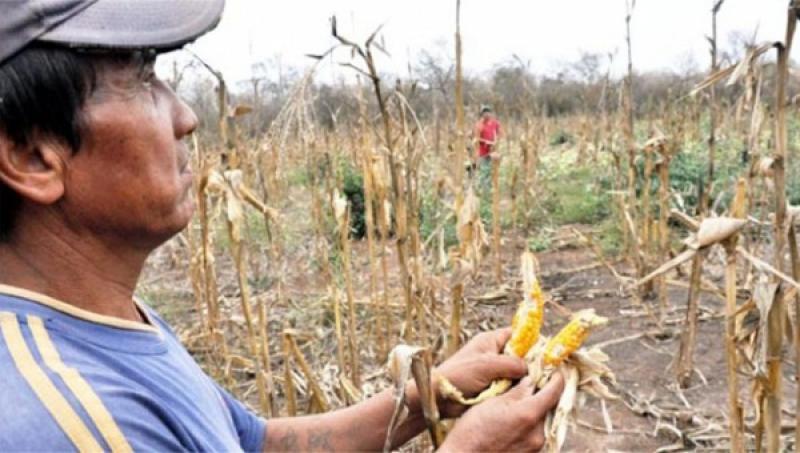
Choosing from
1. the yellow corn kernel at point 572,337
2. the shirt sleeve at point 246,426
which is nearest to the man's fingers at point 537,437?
the yellow corn kernel at point 572,337

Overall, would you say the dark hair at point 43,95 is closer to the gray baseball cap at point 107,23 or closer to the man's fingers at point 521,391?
the gray baseball cap at point 107,23

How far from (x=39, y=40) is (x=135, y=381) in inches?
18.1

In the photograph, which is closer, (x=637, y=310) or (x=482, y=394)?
(x=482, y=394)

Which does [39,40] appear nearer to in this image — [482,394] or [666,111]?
[482,394]

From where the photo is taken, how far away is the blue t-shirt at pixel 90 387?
2.89ft

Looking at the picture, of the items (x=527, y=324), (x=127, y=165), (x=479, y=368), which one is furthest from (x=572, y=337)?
(x=127, y=165)

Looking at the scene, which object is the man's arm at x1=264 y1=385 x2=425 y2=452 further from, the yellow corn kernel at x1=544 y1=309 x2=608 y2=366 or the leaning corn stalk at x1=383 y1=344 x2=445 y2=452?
the yellow corn kernel at x1=544 y1=309 x2=608 y2=366

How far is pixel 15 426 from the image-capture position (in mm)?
867

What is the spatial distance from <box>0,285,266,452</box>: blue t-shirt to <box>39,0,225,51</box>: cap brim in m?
0.34

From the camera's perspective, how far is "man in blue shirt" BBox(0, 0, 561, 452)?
923 millimetres

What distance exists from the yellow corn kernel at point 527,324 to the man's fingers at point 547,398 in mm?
121

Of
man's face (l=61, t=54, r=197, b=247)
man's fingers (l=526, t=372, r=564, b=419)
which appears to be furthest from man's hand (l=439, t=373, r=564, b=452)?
man's face (l=61, t=54, r=197, b=247)

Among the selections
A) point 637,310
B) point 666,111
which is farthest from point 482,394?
point 666,111

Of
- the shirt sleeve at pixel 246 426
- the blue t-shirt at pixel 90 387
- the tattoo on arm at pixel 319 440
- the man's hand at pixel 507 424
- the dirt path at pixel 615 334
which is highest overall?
the blue t-shirt at pixel 90 387
